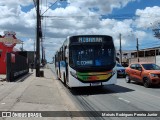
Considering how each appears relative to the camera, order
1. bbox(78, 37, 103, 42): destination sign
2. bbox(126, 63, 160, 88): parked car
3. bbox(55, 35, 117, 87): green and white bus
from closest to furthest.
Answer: bbox(55, 35, 117, 87): green and white bus → bbox(78, 37, 103, 42): destination sign → bbox(126, 63, 160, 88): parked car

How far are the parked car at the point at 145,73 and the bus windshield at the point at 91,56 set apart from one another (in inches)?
157

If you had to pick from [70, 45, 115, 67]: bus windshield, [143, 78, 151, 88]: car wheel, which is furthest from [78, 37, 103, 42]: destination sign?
[143, 78, 151, 88]: car wheel

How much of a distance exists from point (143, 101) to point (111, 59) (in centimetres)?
449

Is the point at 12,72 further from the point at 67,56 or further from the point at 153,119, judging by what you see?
the point at 153,119

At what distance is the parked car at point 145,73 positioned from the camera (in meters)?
21.1

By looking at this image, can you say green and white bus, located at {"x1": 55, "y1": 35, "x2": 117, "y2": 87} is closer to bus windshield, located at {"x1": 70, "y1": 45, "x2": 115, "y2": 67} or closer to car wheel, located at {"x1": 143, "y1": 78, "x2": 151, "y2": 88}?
bus windshield, located at {"x1": 70, "y1": 45, "x2": 115, "y2": 67}

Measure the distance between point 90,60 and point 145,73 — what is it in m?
5.26

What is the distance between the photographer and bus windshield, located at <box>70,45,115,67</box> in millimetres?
18000

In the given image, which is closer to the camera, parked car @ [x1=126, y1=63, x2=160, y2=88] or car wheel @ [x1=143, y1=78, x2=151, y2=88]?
parked car @ [x1=126, y1=63, x2=160, y2=88]

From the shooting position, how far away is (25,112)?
36.1 ft

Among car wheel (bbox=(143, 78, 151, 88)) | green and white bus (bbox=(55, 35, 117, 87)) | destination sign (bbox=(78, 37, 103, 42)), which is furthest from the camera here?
car wheel (bbox=(143, 78, 151, 88))

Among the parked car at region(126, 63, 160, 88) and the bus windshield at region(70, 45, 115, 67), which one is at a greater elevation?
the bus windshield at region(70, 45, 115, 67)

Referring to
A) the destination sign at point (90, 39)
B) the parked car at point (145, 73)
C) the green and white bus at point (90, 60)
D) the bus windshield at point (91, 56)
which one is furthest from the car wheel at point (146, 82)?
the destination sign at point (90, 39)

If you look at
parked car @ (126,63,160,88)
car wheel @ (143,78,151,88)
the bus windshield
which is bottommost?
car wheel @ (143,78,151,88)
